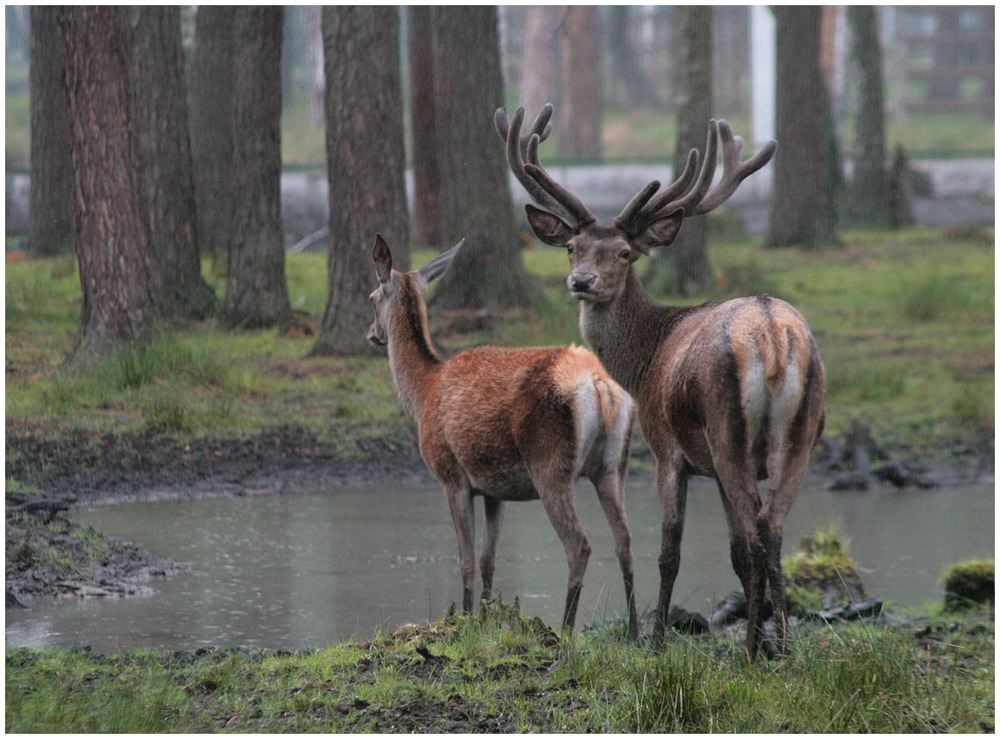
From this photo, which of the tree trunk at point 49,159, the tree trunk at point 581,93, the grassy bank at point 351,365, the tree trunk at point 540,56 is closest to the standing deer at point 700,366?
the grassy bank at point 351,365

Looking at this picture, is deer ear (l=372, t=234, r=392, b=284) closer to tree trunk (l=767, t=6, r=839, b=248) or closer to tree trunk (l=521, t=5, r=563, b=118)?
tree trunk (l=767, t=6, r=839, b=248)

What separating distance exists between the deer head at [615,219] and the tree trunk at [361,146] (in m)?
6.28

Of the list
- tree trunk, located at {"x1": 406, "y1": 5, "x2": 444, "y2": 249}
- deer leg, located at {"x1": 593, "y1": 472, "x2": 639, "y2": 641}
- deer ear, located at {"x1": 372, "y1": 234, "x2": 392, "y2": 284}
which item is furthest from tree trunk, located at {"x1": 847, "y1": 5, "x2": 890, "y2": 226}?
deer leg, located at {"x1": 593, "y1": 472, "x2": 639, "y2": 641}

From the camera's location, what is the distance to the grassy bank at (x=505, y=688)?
5277mm

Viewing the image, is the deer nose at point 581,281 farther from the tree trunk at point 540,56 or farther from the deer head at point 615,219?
the tree trunk at point 540,56

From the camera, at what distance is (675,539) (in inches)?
257

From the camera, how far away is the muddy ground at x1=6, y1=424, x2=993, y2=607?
923cm

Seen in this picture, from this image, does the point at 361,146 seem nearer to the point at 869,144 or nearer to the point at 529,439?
the point at 529,439

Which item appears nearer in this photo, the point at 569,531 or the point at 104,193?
the point at 569,531

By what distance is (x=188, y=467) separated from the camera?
36.0 feet

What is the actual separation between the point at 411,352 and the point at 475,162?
8.07 meters

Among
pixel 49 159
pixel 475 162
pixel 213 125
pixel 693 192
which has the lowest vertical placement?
pixel 693 192

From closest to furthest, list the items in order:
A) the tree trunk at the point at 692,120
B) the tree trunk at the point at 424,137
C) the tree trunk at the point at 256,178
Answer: the tree trunk at the point at 256,178 → the tree trunk at the point at 692,120 → the tree trunk at the point at 424,137

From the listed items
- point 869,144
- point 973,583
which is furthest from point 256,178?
point 869,144
